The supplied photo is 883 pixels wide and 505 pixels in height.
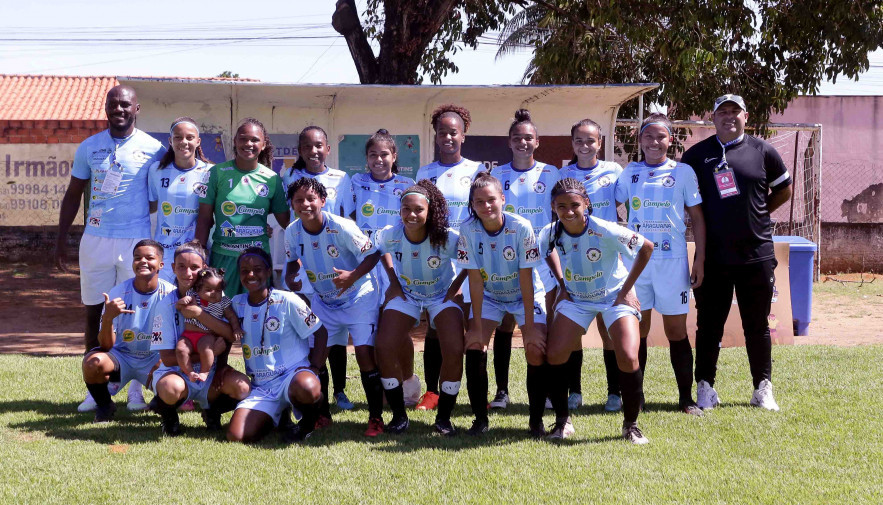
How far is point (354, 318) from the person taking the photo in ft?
18.2

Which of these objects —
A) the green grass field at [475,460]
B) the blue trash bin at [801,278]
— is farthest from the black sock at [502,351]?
the blue trash bin at [801,278]

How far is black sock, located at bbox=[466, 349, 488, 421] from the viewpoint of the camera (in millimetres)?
5227

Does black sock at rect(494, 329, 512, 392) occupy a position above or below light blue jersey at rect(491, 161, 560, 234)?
below

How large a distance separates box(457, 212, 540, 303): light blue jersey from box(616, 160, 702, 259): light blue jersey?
104 cm

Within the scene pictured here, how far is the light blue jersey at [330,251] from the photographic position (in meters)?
5.49

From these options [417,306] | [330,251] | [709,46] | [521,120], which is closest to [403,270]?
[417,306]

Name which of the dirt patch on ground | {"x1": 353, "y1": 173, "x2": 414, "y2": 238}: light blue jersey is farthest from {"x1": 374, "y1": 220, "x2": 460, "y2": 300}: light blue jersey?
the dirt patch on ground

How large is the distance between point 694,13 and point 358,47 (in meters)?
4.47

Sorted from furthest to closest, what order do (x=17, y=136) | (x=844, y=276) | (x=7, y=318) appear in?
(x=17, y=136) → (x=844, y=276) → (x=7, y=318)

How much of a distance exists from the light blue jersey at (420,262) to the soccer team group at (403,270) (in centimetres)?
1

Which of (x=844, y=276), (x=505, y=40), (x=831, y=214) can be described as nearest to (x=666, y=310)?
(x=844, y=276)

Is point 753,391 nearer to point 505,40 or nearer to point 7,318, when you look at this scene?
point 7,318

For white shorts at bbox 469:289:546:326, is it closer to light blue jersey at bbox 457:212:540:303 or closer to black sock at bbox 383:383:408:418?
light blue jersey at bbox 457:212:540:303

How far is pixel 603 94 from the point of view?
31.8 ft
